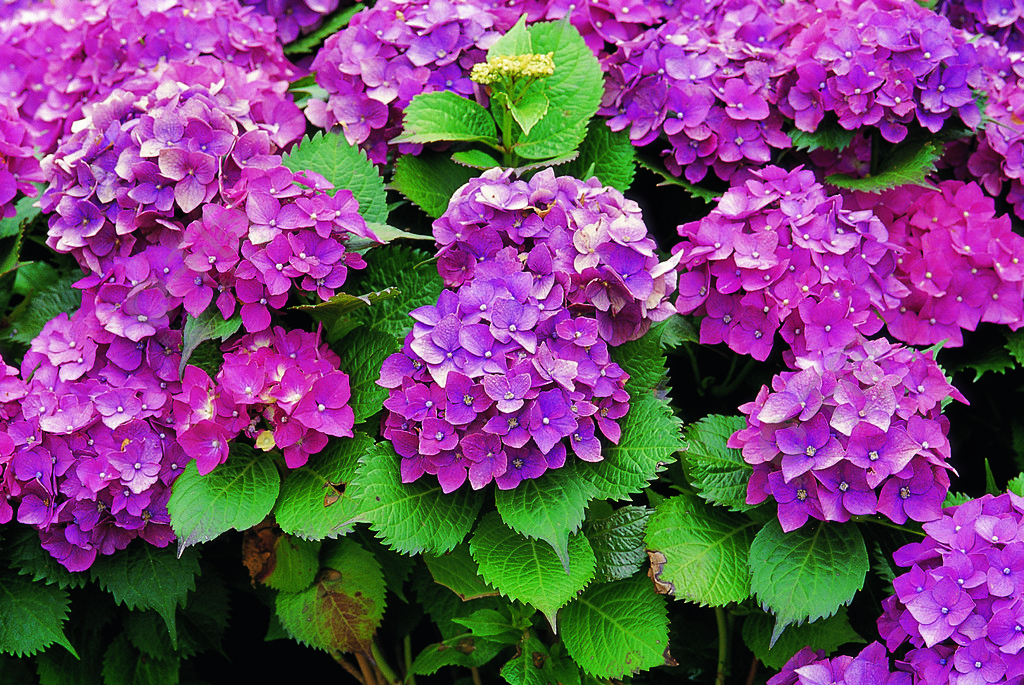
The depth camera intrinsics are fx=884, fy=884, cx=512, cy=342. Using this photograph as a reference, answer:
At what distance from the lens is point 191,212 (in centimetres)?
194

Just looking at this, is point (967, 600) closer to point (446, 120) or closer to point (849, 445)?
point (849, 445)

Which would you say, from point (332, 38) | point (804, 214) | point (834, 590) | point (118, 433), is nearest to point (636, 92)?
point (804, 214)

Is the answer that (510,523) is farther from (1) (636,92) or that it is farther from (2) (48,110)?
(2) (48,110)

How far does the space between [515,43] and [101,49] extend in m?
1.22

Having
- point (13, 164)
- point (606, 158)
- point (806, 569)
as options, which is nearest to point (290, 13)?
point (13, 164)

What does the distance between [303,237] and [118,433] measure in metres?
0.57

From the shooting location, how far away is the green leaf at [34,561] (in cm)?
194

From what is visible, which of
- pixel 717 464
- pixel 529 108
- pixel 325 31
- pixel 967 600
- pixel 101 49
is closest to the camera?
pixel 967 600

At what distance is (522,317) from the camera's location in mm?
1661

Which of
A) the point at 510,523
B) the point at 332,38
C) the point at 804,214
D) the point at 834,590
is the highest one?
the point at 332,38

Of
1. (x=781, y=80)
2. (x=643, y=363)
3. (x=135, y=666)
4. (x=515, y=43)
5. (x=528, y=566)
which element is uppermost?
(x=515, y=43)

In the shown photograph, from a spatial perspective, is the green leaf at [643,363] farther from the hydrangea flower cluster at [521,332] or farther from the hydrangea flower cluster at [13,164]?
the hydrangea flower cluster at [13,164]

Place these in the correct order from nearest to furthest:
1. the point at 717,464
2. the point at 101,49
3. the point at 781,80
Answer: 1. the point at 717,464
2. the point at 781,80
3. the point at 101,49

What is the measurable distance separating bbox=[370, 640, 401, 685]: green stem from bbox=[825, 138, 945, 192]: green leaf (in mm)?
1610
